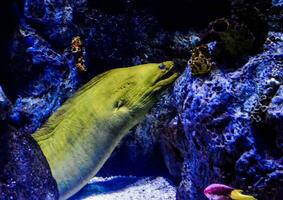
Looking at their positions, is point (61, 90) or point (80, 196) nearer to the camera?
point (80, 196)

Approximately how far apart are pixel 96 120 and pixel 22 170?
44.4 inches

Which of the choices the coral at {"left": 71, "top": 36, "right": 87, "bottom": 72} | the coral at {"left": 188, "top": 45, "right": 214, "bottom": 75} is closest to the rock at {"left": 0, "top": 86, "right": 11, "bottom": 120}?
the coral at {"left": 188, "top": 45, "right": 214, "bottom": 75}

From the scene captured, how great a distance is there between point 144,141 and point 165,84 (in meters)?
1.12

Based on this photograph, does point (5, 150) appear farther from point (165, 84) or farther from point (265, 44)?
point (265, 44)

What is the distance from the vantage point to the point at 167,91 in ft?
15.0

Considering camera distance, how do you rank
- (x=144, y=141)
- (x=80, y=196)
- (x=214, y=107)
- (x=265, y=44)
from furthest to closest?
(x=144, y=141), (x=80, y=196), (x=265, y=44), (x=214, y=107)

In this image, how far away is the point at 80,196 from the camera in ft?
13.8

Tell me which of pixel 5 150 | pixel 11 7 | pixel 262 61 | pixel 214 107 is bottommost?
pixel 5 150

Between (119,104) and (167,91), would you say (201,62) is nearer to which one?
(119,104)

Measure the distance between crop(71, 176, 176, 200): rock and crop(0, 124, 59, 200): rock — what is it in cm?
100

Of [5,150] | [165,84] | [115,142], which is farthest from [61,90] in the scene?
[5,150]

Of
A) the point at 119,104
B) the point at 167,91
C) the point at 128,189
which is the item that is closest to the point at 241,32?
the point at 119,104

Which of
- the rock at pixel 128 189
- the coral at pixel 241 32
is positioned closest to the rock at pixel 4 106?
the coral at pixel 241 32

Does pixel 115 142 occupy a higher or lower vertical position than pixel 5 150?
lower
